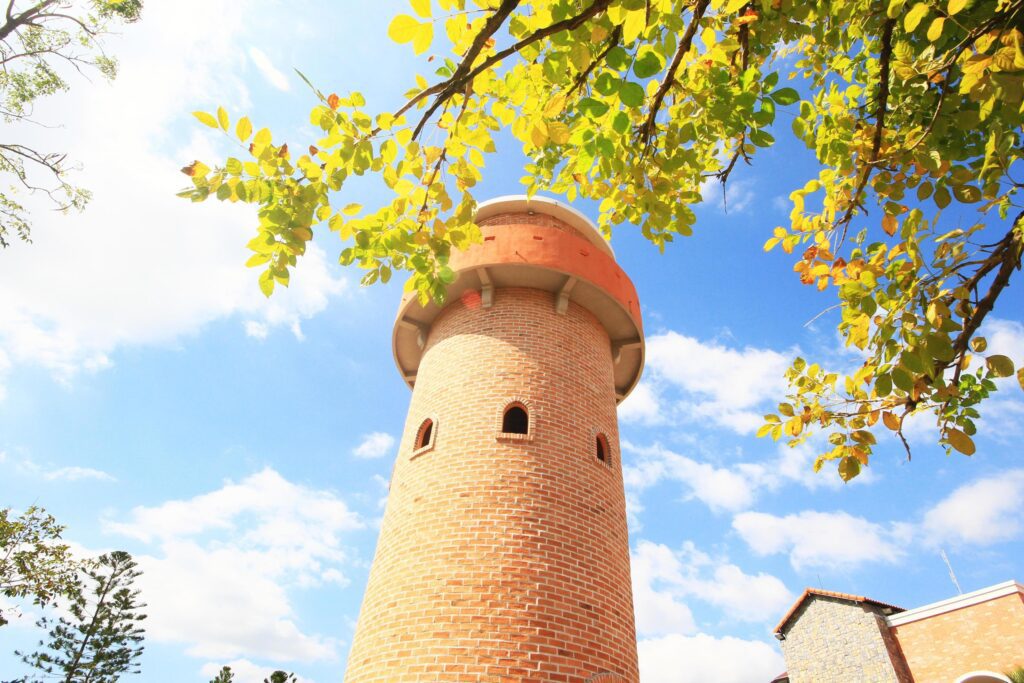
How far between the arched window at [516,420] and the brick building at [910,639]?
40.5ft

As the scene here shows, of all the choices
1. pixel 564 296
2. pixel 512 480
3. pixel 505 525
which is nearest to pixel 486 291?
pixel 564 296

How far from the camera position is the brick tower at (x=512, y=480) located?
5.63 metres

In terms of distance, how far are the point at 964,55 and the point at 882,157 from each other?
2.91 feet

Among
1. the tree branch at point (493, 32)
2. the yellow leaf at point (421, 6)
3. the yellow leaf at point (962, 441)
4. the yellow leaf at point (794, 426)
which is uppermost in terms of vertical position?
the tree branch at point (493, 32)

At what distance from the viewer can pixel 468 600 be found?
5.72 meters

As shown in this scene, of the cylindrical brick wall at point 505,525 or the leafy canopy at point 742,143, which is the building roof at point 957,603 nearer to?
the cylindrical brick wall at point 505,525

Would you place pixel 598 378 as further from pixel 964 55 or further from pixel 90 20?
pixel 90 20

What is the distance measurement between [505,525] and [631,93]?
5.11 metres

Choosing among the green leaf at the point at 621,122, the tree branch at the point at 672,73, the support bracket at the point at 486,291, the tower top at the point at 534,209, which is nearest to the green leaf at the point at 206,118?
the green leaf at the point at 621,122

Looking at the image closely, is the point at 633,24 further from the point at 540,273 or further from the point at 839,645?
the point at 839,645

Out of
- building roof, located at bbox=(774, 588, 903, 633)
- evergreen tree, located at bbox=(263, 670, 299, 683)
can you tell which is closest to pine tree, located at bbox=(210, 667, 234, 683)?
evergreen tree, located at bbox=(263, 670, 299, 683)

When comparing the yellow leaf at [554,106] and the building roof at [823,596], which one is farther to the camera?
the building roof at [823,596]

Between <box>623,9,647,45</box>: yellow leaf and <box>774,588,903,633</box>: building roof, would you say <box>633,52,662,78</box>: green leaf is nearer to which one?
<box>623,9,647,45</box>: yellow leaf

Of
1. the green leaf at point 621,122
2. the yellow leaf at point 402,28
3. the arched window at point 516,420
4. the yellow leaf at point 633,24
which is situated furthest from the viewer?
the arched window at point 516,420
